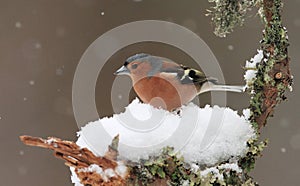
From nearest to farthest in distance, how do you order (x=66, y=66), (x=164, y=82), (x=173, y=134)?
1. (x=173, y=134)
2. (x=164, y=82)
3. (x=66, y=66)

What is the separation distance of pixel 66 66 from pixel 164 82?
1.40m

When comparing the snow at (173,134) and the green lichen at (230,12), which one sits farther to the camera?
the green lichen at (230,12)

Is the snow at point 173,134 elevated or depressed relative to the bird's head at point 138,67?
depressed

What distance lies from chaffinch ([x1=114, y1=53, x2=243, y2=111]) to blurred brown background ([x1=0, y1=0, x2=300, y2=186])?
116 centimetres

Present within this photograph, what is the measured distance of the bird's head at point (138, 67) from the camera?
2.73 feet

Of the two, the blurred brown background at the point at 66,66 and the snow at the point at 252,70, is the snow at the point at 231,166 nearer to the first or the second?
the snow at the point at 252,70

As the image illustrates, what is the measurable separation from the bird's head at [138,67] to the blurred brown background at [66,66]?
1195 mm

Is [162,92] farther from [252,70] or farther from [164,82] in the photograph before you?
[252,70]

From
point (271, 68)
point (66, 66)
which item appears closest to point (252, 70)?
point (271, 68)

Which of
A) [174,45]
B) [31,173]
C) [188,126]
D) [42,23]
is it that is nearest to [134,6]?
[174,45]

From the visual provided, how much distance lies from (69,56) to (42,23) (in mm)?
226

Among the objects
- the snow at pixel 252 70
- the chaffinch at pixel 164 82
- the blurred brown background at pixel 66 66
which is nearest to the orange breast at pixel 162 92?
the chaffinch at pixel 164 82

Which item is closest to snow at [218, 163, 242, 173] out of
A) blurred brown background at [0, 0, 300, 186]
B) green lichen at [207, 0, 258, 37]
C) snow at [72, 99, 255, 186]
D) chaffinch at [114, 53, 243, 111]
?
snow at [72, 99, 255, 186]

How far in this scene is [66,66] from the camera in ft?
7.06
